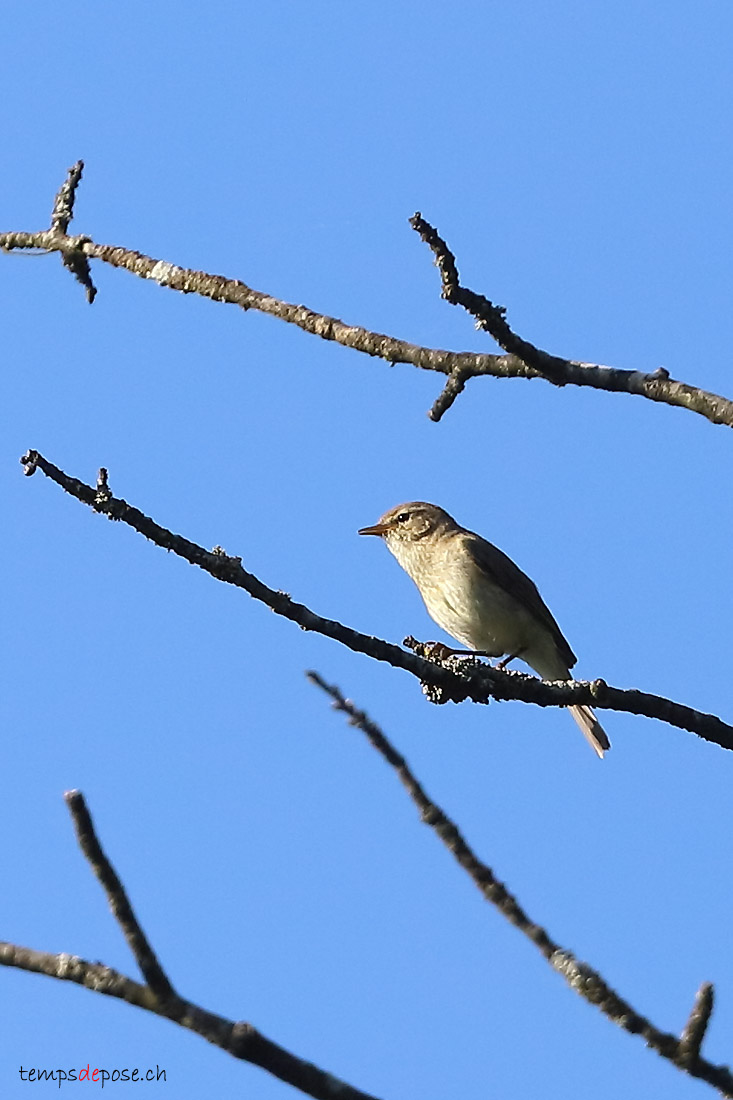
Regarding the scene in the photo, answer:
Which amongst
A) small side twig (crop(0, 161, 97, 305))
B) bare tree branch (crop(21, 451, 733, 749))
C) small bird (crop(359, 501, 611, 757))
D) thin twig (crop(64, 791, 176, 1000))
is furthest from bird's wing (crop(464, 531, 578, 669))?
thin twig (crop(64, 791, 176, 1000))

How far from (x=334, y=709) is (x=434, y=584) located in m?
7.20

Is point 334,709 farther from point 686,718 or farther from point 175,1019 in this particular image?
point 686,718

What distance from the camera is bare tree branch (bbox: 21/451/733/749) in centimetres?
398

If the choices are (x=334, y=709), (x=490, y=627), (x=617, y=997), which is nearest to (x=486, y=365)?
(x=334, y=709)

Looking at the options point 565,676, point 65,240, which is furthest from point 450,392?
point 565,676

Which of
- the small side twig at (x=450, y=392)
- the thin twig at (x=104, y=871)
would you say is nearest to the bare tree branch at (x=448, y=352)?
the small side twig at (x=450, y=392)

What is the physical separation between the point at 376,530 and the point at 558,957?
8320 millimetres

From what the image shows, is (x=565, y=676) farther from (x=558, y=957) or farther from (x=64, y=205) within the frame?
(x=558, y=957)

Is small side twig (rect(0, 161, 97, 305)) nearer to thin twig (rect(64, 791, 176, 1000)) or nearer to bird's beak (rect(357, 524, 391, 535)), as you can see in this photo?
thin twig (rect(64, 791, 176, 1000))

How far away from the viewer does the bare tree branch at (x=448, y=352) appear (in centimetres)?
394

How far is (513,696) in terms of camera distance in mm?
5113

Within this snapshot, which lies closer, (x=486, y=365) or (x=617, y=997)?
(x=617, y=997)

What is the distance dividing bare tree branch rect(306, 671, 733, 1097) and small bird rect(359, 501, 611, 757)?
6810mm

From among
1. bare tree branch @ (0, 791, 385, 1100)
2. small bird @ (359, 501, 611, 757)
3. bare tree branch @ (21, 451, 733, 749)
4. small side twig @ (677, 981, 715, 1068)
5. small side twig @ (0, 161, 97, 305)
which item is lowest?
small side twig @ (677, 981, 715, 1068)
